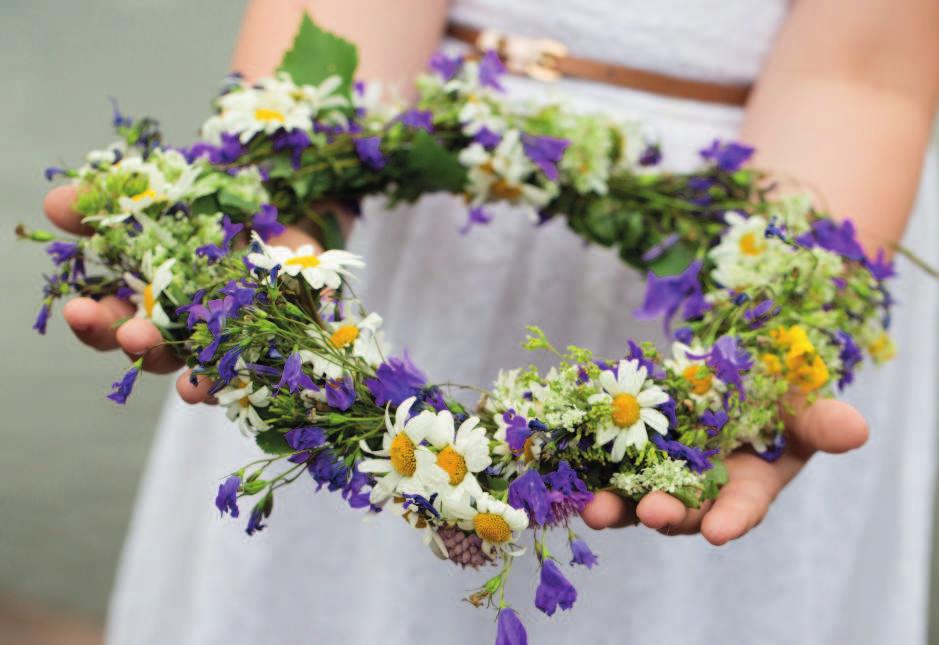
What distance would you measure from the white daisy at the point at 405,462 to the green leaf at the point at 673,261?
35cm

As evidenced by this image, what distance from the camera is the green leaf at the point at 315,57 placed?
32.4 inches

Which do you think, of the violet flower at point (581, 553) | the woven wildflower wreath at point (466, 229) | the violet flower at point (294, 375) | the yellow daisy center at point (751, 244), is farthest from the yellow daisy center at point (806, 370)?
the violet flower at point (294, 375)

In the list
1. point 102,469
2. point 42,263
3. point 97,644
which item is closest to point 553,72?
point 97,644

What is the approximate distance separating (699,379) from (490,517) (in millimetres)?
175

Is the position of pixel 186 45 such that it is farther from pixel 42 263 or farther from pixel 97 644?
pixel 97 644

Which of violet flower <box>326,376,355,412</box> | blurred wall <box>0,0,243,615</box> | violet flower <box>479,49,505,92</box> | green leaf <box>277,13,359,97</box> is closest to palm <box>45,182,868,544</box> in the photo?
violet flower <box>326,376,355,412</box>

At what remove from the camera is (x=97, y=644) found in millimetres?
1732

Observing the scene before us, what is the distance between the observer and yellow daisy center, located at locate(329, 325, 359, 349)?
0.60m

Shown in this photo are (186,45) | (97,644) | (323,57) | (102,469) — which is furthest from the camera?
(186,45)

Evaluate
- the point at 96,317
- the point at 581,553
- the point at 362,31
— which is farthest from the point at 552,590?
the point at 362,31

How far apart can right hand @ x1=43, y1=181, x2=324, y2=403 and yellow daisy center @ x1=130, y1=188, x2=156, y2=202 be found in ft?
0.17

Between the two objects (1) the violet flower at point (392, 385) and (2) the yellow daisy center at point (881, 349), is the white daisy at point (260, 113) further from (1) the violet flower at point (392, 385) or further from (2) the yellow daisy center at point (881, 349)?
(2) the yellow daisy center at point (881, 349)

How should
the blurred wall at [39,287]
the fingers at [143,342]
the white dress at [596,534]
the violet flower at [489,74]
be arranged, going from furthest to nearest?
the blurred wall at [39,287]
the white dress at [596,534]
the violet flower at [489,74]
the fingers at [143,342]

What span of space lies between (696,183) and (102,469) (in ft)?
5.16
